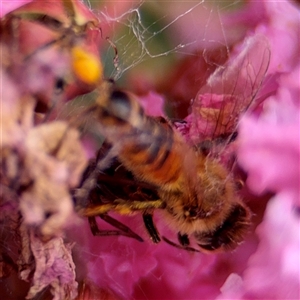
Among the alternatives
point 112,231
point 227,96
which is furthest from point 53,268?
point 227,96

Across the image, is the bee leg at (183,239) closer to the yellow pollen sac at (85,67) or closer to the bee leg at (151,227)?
the bee leg at (151,227)

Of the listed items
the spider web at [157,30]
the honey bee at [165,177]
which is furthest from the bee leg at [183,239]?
the spider web at [157,30]

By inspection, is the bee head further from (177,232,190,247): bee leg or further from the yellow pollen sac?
the yellow pollen sac

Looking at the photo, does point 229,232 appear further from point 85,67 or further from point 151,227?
point 85,67

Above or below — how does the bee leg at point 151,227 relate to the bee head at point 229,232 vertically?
above

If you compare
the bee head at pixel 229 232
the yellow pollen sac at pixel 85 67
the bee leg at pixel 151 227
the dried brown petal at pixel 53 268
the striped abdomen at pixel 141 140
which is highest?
the yellow pollen sac at pixel 85 67

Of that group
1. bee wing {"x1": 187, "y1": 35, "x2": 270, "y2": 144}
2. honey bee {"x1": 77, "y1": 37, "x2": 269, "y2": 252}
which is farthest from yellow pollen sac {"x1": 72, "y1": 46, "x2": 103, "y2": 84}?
bee wing {"x1": 187, "y1": 35, "x2": 270, "y2": 144}
